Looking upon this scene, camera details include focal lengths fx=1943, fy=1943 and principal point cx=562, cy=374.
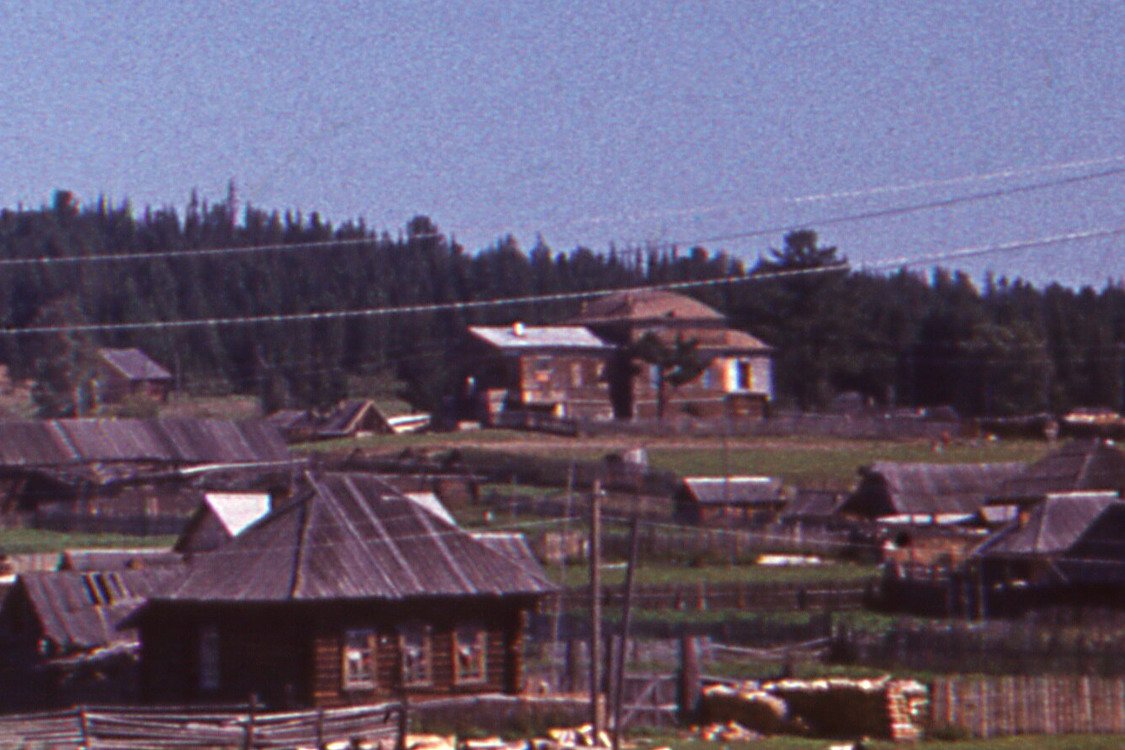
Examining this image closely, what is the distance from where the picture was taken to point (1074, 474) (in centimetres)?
6831

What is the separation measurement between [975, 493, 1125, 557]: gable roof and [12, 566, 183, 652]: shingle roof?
1010 inches

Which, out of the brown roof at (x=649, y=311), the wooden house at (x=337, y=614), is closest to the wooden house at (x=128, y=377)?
the brown roof at (x=649, y=311)

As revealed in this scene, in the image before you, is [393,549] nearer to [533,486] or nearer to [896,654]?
[896,654]

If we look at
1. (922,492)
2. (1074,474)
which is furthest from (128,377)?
(1074,474)

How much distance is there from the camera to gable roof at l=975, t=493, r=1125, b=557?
2274 inches

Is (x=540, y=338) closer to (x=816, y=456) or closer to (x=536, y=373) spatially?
(x=536, y=373)

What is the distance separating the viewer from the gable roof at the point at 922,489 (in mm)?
77000

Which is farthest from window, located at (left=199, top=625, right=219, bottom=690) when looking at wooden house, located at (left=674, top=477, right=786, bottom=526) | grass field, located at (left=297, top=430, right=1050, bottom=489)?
grass field, located at (left=297, top=430, right=1050, bottom=489)

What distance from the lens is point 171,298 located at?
524 ft

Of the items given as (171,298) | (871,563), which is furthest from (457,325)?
(871,563)

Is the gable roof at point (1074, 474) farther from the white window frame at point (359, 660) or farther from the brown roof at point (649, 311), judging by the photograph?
the brown roof at point (649, 311)

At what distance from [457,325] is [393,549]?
111236mm

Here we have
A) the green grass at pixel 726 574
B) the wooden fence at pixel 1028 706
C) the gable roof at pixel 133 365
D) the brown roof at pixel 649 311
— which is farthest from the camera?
the gable roof at pixel 133 365

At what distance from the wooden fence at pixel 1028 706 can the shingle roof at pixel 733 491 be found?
39465 millimetres
